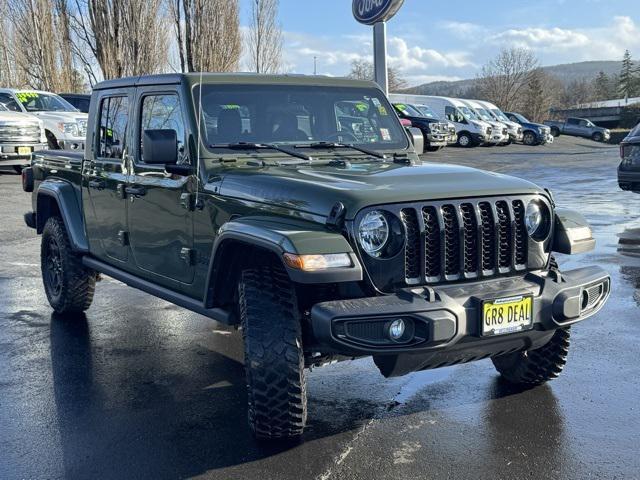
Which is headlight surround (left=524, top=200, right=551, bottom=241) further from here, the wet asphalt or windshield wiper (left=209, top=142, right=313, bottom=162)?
windshield wiper (left=209, top=142, right=313, bottom=162)

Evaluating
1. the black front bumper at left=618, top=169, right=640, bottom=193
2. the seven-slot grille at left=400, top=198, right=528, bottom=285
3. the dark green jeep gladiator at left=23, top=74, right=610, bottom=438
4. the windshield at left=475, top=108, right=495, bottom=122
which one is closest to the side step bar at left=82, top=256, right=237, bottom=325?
the dark green jeep gladiator at left=23, top=74, right=610, bottom=438

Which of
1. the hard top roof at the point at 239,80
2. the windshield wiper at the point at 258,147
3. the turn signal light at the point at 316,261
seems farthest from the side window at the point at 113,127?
the turn signal light at the point at 316,261

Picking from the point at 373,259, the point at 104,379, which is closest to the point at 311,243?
the point at 373,259

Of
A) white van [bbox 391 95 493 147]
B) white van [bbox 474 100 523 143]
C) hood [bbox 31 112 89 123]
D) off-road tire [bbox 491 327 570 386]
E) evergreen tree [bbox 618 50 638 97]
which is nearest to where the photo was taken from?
off-road tire [bbox 491 327 570 386]

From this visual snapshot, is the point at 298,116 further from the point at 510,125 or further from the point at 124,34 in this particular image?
the point at 510,125

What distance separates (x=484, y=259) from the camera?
A: 405 centimetres

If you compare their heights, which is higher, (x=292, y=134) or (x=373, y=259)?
(x=292, y=134)

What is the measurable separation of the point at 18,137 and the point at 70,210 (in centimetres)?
1206

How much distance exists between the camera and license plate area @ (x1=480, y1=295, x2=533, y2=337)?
3746 mm

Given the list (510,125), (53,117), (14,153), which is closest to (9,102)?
(53,117)

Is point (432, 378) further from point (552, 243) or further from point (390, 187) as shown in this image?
point (390, 187)

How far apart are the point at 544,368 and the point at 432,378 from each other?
2.41ft

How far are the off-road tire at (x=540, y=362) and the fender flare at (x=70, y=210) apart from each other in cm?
341

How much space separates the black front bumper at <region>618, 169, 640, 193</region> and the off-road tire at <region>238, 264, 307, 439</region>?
26.9ft
